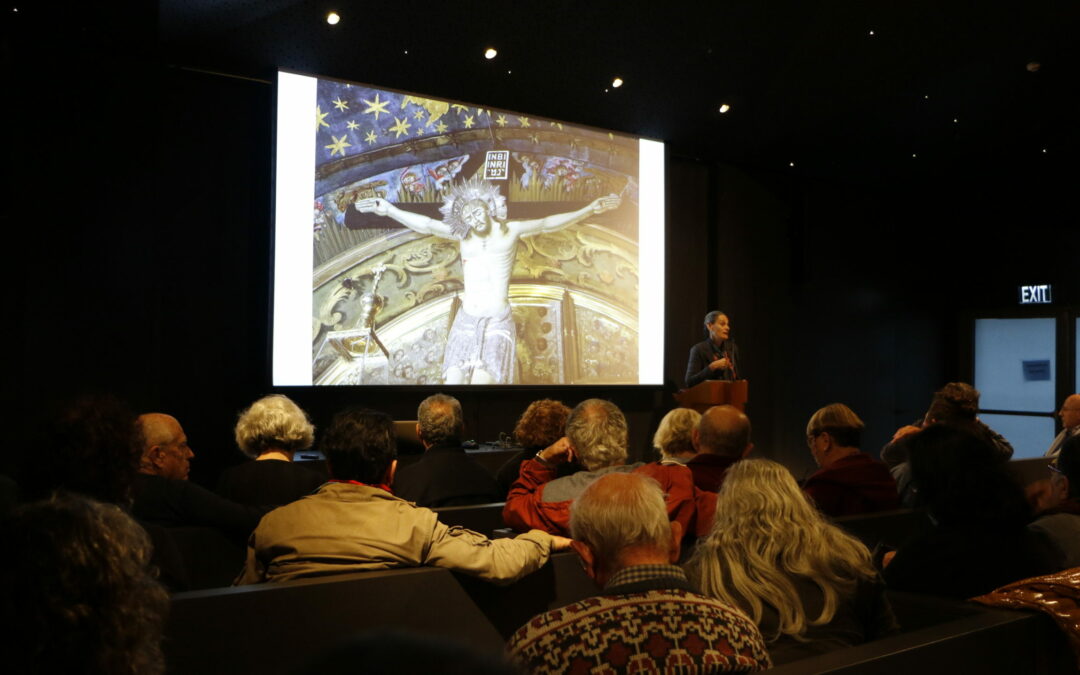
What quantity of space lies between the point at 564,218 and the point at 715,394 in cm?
188

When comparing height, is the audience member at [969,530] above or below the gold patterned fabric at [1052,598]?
above

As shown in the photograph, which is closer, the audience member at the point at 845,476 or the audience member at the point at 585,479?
the audience member at the point at 585,479

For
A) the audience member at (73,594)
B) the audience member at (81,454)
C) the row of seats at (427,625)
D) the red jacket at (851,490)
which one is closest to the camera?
the audience member at (73,594)

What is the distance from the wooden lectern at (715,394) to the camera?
750 cm

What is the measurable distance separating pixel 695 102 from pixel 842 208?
3.22 m

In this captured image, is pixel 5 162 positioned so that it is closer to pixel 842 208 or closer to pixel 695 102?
pixel 695 102

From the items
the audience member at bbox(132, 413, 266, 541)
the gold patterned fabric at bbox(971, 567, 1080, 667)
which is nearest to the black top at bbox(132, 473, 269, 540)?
the audience member at bbox(132, 413, 266, 541)

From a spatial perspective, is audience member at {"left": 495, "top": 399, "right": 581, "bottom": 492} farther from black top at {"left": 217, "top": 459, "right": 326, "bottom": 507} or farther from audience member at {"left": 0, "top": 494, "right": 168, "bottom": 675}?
audience member at {"left": 0, "top": 494, "right": 168, "bottom": 675}

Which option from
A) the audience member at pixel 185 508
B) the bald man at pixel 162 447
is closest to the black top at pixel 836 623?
the audience member at pixel 185 508

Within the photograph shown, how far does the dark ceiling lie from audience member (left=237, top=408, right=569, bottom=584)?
13.6 ft

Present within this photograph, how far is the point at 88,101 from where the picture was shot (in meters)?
5.70

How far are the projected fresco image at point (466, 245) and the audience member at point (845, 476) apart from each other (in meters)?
3.82

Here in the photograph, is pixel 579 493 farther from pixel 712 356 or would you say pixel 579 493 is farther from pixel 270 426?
pixel 712 356

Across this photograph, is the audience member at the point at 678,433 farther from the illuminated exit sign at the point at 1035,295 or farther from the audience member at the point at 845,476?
the illuminated exit sign at the point at 1035,295
